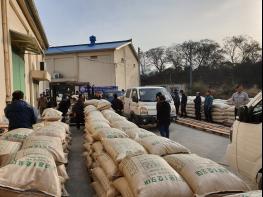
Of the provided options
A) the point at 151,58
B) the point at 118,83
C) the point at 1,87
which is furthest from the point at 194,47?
the point at 1,87

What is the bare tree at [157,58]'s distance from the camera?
2032 inches

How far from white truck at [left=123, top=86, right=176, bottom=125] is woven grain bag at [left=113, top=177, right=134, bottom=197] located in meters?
10.8

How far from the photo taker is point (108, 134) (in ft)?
22.1

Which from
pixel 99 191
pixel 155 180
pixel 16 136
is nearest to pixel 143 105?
pixel 16 136

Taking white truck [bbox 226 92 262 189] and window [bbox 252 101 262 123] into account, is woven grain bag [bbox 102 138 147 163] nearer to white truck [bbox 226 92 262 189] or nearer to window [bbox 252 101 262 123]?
white truck [bbox 226 92 262 189]

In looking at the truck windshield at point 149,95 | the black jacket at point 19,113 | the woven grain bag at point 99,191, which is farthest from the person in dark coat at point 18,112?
the truck windshield at point 149,95

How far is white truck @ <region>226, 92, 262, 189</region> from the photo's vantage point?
5.03 m

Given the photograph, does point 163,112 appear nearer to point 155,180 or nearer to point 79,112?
point 79,112

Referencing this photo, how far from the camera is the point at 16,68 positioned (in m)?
14.9

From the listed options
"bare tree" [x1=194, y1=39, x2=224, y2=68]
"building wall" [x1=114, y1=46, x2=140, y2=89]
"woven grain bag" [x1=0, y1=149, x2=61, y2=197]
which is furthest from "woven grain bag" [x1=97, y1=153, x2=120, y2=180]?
"bare tree" [x1=194, y1=39, x2=224, y2=68]

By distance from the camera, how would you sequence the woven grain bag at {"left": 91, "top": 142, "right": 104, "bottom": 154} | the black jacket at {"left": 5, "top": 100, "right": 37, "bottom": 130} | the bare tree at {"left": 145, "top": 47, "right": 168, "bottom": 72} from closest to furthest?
the woven grain bag at {"left": 91, "top": 142, "right": 104, "bottom": 154}
the black jacket at {"left": 5, "top": 100, "right": 37, "bottom": 130}
the bare tree at {"left": 145, "top": 47, "right": 168, "bottom": 72}

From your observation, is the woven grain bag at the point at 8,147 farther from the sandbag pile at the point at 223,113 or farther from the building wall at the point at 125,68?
the building wall at the point at 125,68

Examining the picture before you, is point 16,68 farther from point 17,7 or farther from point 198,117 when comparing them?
point 198,117

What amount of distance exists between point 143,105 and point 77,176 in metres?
8.53
